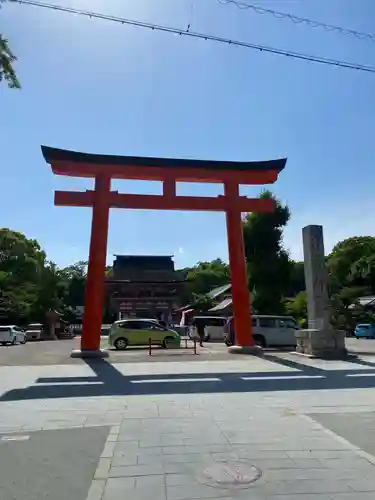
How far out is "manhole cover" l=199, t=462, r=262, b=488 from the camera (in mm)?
4219

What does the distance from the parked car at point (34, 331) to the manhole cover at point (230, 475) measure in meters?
37.6

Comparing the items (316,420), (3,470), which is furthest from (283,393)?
(3,470)

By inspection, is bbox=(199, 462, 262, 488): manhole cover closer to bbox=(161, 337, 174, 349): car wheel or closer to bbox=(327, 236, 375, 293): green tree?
bbox=(161, 337, 174, 349): car wheel

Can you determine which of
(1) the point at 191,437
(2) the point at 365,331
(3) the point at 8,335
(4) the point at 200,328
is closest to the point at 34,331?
(3) the point at 8,335

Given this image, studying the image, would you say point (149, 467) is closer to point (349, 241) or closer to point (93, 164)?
point (93, 164)

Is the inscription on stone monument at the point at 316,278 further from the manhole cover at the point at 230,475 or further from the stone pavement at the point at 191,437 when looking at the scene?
the manhole cover at the point at 230,475

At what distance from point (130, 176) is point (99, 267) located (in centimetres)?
371

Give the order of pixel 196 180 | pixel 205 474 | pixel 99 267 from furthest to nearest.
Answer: pixel 196 180
pixel 99 267
pixel 205 474

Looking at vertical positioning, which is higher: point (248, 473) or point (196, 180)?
point (196, 180)

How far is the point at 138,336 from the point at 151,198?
8897mm

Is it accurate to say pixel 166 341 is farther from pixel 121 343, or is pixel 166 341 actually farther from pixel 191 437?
pixel 191 437

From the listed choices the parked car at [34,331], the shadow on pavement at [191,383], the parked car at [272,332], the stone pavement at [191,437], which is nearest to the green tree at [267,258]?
the parked car at [272,332]

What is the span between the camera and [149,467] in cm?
477

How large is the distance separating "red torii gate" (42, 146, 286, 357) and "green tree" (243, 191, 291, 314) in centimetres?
1017
